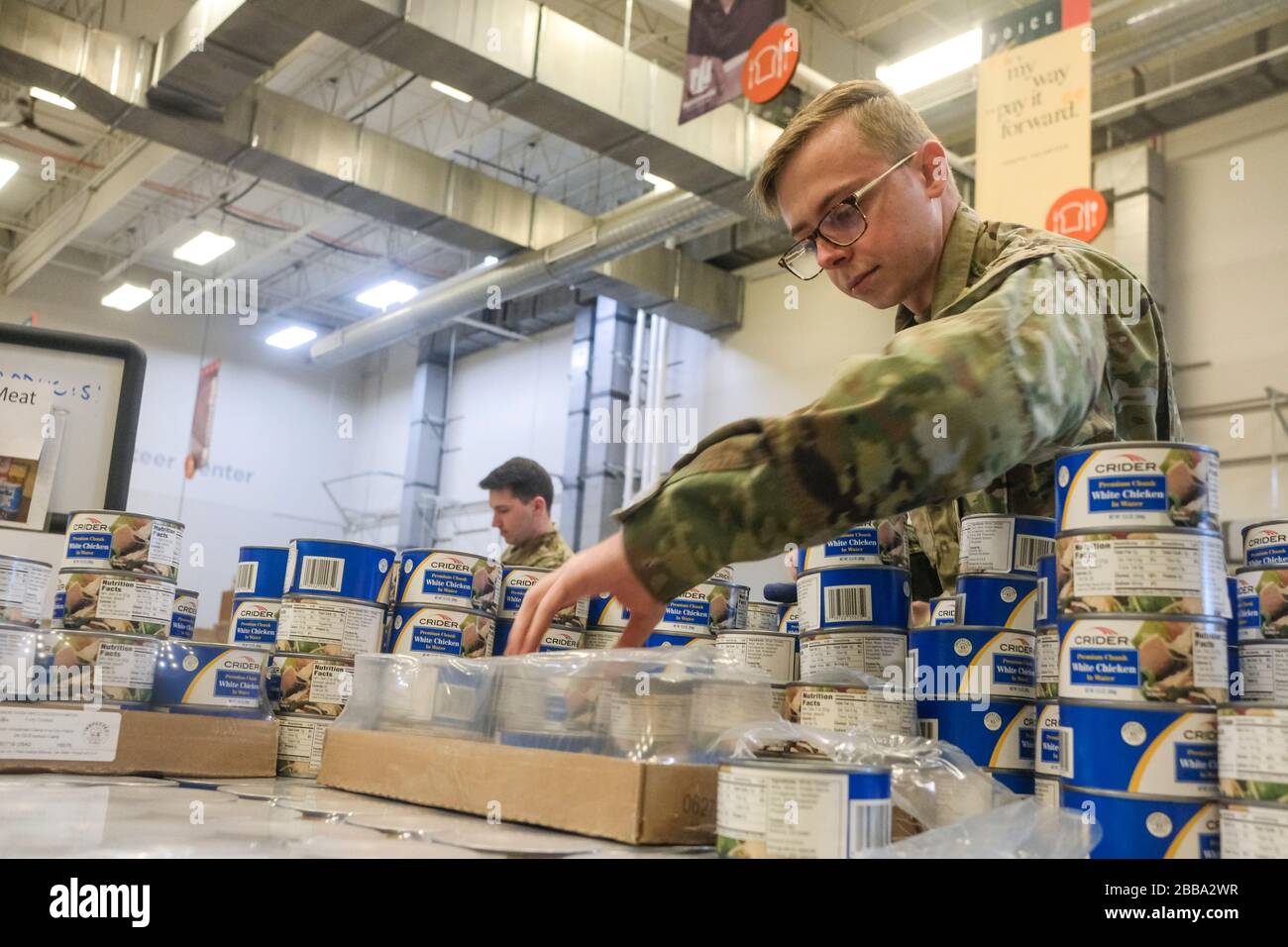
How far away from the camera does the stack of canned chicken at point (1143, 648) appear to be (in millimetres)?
1073

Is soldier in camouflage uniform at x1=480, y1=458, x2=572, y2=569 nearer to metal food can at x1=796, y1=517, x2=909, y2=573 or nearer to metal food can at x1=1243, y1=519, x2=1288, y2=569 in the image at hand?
metal food can at x1=796, y1=517, x2=909, y2=573

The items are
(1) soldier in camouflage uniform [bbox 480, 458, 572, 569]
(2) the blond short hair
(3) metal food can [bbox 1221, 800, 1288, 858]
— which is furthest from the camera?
(1) soldier in camouflage uniform [bbox 480, 458, 572, 569]

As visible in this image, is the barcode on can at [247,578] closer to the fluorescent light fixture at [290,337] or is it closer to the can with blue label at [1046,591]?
the can with blue label at [1046,591]

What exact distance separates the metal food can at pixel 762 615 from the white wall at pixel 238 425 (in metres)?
11.6

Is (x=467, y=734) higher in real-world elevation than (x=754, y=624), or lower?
lower

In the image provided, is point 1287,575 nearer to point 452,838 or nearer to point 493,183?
point 452,838

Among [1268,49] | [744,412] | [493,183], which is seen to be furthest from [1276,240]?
[493,183]

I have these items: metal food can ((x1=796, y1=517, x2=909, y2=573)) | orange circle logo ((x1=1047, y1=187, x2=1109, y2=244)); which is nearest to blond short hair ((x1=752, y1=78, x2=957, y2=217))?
metal food can ((x1=796, y1=517, x2=909, y2=573))

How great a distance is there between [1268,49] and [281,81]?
7845mm

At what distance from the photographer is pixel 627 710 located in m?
1.26

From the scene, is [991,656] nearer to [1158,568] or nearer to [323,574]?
[1158,568]

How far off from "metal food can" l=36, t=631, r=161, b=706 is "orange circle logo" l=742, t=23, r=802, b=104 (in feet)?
13.0

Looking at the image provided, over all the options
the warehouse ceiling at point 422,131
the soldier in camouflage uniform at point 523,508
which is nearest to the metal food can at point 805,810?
the soldier in camouflage uniform at point 523,508

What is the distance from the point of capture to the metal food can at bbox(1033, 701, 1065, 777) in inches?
49.1
